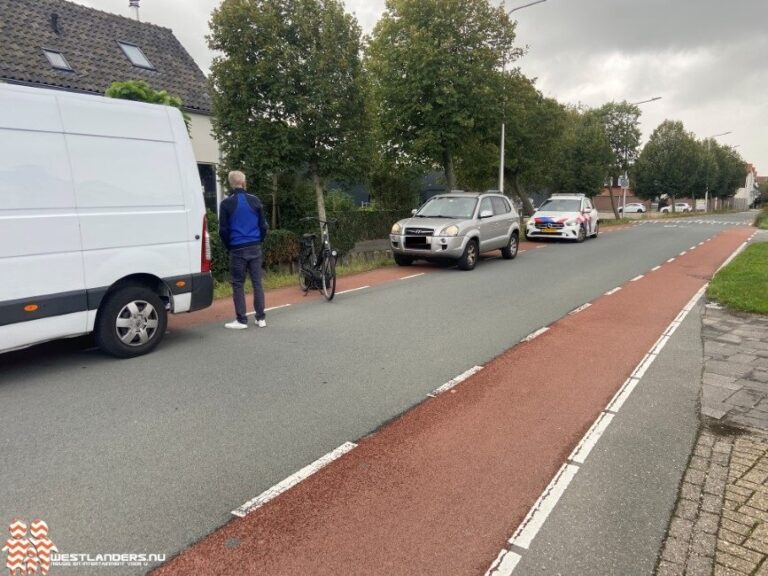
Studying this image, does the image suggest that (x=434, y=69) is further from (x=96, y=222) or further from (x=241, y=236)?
(x=96, y=222)

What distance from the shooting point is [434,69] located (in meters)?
16.8

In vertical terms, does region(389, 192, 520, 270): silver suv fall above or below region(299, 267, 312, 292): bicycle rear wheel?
above

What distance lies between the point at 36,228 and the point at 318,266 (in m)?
5.04

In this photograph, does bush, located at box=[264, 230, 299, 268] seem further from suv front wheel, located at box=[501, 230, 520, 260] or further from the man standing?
suv front wheel, located at box=[501, 230, 520, 260]

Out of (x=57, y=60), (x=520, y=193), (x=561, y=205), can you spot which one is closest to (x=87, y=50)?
(x=57, y=60)

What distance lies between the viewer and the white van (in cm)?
482

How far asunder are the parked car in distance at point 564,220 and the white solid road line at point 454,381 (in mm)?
17069

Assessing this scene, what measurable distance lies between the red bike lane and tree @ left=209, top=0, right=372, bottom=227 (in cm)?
862

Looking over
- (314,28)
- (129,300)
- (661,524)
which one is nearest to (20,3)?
(314,28)

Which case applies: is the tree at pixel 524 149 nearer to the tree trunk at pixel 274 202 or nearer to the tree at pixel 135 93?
the tree trunk at pixel 274 202

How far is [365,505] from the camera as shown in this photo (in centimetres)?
Result: 308

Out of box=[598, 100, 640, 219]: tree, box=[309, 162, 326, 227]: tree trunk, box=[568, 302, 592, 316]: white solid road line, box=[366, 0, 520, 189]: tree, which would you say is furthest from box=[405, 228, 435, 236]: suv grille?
box=[598, 100, 640, 219]: tree

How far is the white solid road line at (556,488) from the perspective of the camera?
8.64ft

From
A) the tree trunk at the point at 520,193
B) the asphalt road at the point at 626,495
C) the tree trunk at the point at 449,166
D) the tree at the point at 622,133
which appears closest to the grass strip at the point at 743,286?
the asphalt road at the point at 626,495
